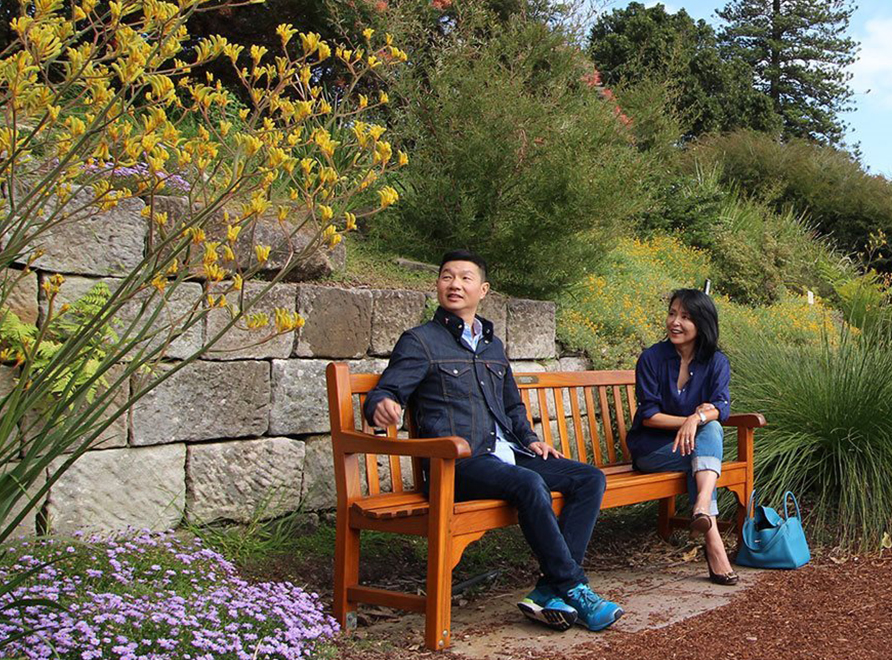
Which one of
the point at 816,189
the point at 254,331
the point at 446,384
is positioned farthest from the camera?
the point at 816,189

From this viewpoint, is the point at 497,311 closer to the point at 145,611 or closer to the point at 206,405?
the point at 206,405

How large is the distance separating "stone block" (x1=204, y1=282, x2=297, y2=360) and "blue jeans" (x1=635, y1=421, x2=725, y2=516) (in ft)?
6.02

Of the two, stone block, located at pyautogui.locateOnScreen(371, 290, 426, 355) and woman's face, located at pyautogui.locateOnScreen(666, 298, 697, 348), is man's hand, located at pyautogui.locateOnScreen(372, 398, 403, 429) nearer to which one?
stone block, located at pyautogui.locateOnScreen(371, 290, 426, 355)

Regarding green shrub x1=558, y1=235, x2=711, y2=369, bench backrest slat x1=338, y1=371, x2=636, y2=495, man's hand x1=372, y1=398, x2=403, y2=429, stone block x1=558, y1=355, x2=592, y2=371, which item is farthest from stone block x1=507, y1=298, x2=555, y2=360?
man's hand x1=372, y1=398, x2=403, y2=429

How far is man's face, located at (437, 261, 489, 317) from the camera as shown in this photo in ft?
13.8

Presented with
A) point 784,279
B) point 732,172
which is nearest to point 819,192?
point 732,172

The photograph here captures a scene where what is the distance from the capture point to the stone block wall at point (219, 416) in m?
4.10

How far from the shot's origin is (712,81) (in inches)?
882

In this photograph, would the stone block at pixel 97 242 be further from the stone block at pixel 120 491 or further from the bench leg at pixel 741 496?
the bench leg at pixel 741 496

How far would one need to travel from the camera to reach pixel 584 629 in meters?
3.81

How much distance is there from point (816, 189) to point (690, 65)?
8.63m

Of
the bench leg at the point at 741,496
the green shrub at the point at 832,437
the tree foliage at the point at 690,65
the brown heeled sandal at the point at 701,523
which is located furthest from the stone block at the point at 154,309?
the tree foliage at the point at 690,65

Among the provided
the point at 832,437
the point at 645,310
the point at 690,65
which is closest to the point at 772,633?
the point at 832,437

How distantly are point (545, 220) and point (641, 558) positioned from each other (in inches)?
86.2
